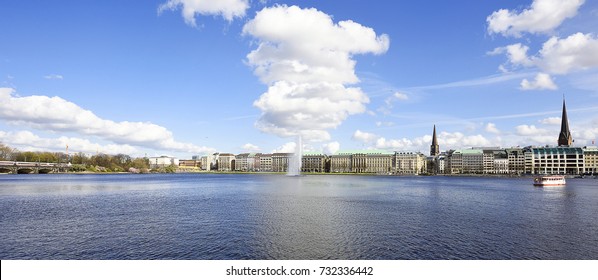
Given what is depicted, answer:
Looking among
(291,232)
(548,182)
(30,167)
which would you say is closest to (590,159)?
(548,182)

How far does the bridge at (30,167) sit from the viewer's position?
165113mm

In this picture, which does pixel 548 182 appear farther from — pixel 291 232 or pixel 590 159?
pixel 590 159

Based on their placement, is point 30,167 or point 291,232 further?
point 30,167

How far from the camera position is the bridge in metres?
165

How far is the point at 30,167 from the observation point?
175625 millimetres

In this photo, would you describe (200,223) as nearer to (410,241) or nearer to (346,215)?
(346,215)

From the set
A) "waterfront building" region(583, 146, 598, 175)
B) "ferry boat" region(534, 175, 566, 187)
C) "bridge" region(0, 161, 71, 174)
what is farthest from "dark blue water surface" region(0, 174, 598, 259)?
"waterfront building" region(583, 146, 598, 175)

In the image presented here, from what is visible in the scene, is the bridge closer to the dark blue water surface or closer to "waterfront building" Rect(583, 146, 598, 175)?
the dark blue water surface

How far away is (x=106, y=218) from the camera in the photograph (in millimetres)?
36469

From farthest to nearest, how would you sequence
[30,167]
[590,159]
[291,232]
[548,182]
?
[590,159] → [30,167] → [548,182] → [291,232]

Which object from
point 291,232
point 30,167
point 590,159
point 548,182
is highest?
point 590,159

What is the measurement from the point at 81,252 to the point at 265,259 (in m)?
10.6

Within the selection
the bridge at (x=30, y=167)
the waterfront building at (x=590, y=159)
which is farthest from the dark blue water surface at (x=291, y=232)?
the waterfront building at (x=590, y=159)
